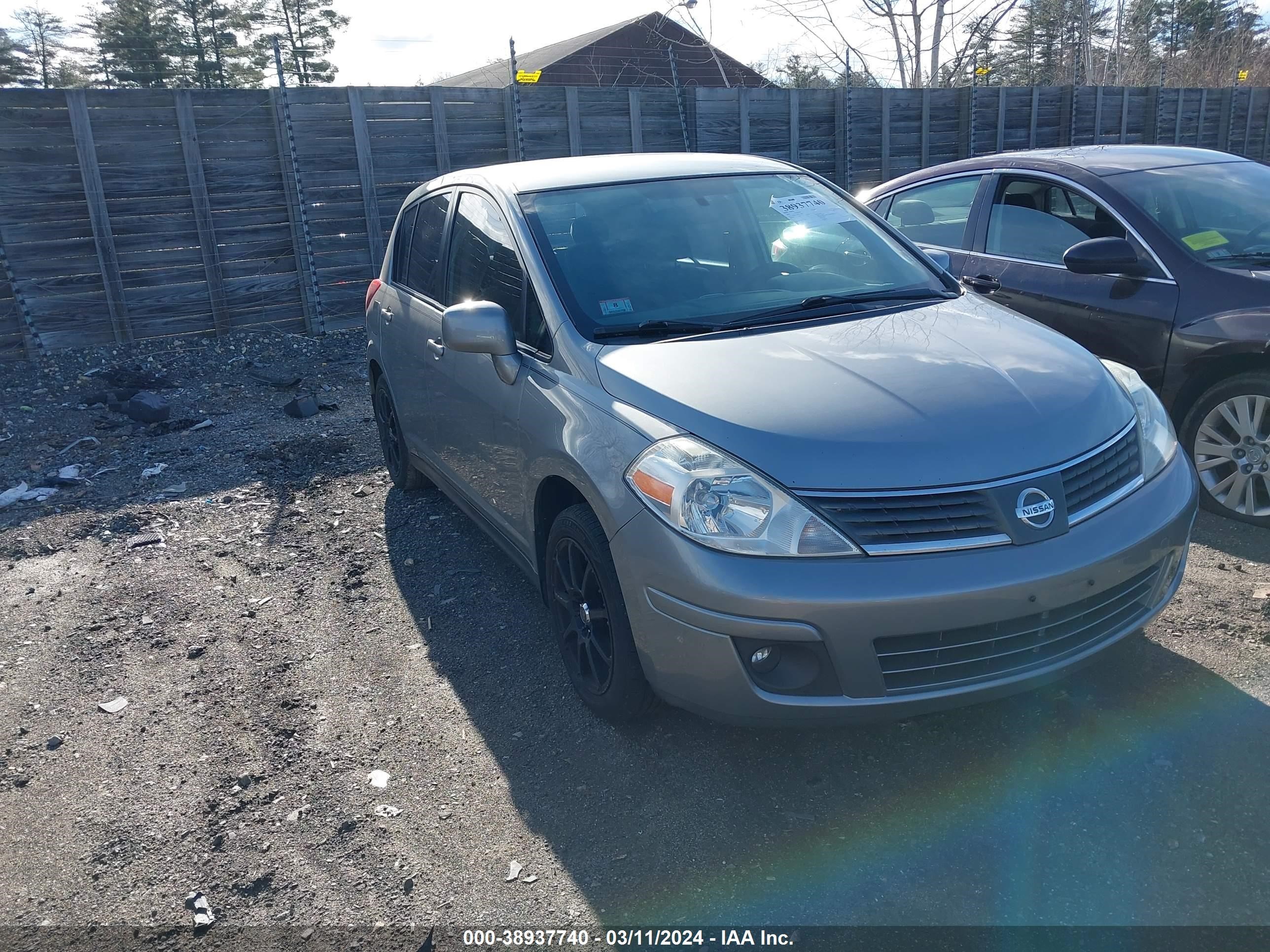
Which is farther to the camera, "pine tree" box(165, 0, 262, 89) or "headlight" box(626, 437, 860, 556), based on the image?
"pine tree" box(165, 0, 262, 89)

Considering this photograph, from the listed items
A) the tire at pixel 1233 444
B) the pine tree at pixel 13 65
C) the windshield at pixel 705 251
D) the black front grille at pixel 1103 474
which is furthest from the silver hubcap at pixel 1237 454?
the pine tree at pixel 13 65

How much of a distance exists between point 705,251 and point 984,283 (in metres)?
1.95

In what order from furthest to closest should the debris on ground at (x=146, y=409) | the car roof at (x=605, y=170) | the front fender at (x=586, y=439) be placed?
1. the debris on ground at (x=146, y=409)
2. the car roof at (x=605, y=170)
3. the front fender at (x=586, y=439)

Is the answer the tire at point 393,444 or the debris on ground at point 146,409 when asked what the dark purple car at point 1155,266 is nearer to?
the tire at point 393,444

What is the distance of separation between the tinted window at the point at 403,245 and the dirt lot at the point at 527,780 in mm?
1700

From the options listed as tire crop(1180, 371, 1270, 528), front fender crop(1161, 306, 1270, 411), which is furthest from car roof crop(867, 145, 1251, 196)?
tire crop(1180, 371, 1270, 528)

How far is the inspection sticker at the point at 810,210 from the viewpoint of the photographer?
4359 mm

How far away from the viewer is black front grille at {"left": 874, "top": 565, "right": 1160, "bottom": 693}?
269cm

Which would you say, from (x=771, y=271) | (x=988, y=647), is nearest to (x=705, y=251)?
(x=771, y=271)

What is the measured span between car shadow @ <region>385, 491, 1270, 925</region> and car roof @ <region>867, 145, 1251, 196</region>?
2.98 metres

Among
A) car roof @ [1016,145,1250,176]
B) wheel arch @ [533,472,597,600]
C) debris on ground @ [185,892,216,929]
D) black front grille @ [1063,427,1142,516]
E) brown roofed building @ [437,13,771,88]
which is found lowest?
debris on ground @ [185,892,216,929]

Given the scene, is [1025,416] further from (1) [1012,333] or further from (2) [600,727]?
(2) [600,727]

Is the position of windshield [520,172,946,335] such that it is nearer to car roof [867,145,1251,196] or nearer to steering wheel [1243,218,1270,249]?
car roof [867,145,1251,196]

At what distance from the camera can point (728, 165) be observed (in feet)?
15.0
